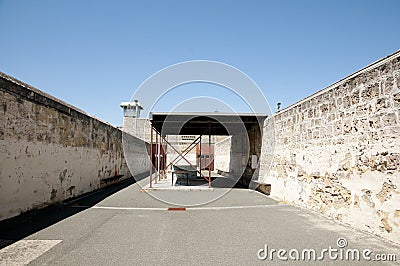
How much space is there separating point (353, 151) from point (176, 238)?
10.8 feet

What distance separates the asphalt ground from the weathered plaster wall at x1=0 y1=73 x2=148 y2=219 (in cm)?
43

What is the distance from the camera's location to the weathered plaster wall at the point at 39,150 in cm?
454

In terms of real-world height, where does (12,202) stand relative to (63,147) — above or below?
below

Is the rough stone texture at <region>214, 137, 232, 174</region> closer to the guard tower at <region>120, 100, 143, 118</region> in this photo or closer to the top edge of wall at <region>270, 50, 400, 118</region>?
the top edge of wall at <region>270, 50, 400, 118</region>

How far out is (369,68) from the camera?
4.45 metres

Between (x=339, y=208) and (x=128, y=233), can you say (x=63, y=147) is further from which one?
(x=339, y=208)

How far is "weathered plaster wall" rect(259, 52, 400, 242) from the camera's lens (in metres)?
3.87

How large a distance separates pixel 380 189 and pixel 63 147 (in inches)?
259

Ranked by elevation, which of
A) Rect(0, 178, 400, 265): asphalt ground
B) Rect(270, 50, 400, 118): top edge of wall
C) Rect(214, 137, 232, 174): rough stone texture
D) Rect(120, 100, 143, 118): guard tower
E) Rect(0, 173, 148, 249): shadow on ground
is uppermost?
Rect(120, 100, 143, 118): guard tower

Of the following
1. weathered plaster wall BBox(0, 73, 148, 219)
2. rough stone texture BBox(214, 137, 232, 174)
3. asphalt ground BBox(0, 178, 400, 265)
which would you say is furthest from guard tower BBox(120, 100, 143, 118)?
asphalt ground BBox(0, 178, 400, 265)

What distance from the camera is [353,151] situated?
4.71 meters

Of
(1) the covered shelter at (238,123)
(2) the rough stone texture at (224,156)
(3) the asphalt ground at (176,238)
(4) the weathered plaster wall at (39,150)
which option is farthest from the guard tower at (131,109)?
(3) the asphalt ground at (176,238)

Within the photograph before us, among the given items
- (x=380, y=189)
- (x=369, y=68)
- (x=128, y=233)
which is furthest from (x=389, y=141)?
(x=128, y=233)

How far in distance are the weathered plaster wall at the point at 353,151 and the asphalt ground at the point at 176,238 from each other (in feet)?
1.25
